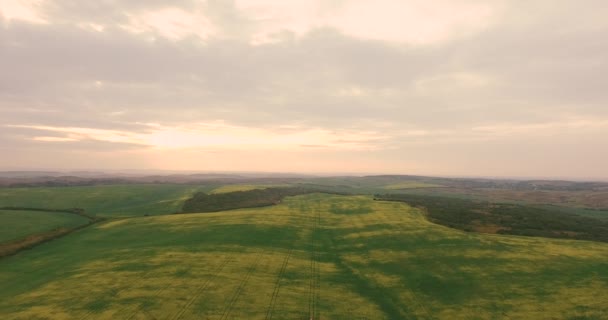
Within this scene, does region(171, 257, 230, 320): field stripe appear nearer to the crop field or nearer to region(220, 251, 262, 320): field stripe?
the crop field

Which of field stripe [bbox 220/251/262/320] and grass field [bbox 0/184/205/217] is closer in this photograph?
field stripe [bbox 220/251/262/320]

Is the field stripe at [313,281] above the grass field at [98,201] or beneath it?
beneath

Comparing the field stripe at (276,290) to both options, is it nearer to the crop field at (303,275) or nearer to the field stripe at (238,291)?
the crop field at (303,275)

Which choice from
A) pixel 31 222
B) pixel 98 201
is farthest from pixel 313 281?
pixel 98 201

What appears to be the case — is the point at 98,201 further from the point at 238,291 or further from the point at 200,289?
the point at 238,291

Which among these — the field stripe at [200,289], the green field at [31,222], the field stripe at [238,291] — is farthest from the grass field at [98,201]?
the field stripe at [238,291]

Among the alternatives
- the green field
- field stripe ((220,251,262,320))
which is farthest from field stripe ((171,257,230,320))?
the green field
